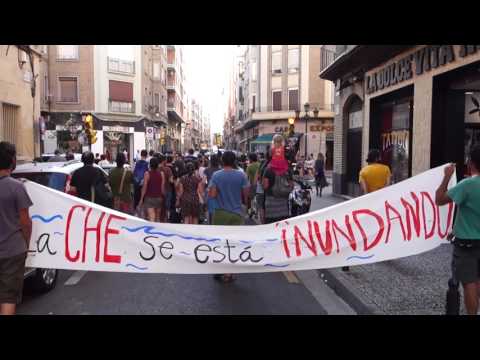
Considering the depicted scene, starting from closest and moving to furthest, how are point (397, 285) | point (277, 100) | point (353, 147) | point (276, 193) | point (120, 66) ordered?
1. point (397, 285)
2. point (276, 193)
3. point (353, 147)
4. point (120, 66)
5. point (277, 100)

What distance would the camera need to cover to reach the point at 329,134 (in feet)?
138

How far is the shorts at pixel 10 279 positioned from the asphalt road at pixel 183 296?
135cm

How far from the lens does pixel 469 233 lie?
4.27 meters

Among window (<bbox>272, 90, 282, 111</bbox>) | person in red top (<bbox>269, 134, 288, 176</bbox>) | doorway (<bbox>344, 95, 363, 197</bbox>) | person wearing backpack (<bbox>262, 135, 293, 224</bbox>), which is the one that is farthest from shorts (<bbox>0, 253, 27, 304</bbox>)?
window (<bbox>272, 90, 282, 111</bbox>)

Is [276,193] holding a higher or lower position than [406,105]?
lower

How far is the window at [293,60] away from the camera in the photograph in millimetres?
44125

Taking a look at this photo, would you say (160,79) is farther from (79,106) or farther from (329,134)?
(329,134)

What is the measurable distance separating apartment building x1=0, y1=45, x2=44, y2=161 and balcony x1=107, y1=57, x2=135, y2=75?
17.9 m

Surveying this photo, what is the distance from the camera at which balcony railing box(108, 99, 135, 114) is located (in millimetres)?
38781

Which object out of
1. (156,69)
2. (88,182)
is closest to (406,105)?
(88,182)

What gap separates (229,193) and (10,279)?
3028mm

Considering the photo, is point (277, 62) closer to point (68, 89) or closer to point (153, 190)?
point (68, 89)

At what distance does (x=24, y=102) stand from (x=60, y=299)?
15.4 metres

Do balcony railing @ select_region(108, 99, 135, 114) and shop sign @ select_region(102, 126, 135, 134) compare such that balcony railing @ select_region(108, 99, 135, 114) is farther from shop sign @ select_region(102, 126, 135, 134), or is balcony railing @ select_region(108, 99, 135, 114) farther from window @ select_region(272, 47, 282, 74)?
window @ select_region(272, 47, 282, 74)
